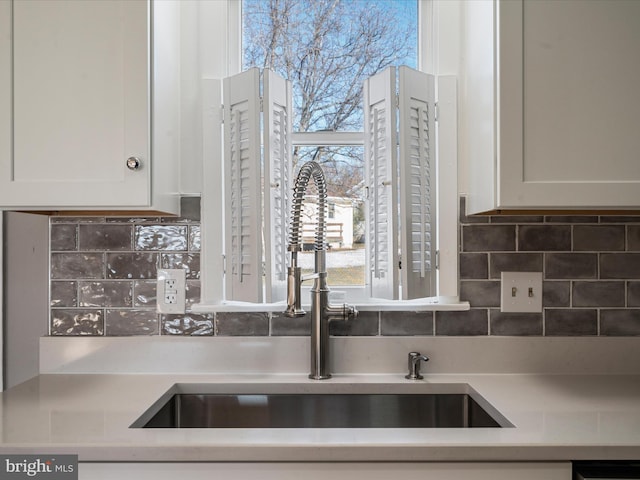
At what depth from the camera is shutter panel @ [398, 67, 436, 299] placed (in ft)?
5.14

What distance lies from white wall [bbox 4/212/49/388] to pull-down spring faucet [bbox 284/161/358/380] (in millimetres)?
773

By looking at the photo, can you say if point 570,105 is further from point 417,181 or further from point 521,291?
point 521,291

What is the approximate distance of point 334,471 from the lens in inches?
42.6

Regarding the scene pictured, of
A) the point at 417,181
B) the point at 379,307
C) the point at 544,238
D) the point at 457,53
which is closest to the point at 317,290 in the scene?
the point at 379,307

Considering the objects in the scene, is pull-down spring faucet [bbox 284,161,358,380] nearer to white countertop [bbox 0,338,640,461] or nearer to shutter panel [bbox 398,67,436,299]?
shutter panel [bbox 398,67,436,299]

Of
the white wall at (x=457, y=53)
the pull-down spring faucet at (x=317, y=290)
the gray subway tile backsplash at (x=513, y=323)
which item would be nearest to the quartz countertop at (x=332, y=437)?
the gray subway tile backsplash at (x=513, y=323)

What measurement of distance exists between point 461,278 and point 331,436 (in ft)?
2.43

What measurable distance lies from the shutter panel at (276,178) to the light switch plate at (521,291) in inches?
26.9

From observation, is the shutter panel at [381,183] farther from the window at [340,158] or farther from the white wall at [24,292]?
the white wall at [24,292]

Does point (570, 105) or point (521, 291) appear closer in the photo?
point (570, 105)

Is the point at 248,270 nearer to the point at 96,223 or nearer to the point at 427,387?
the point at 96,223

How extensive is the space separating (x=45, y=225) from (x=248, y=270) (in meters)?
0.65

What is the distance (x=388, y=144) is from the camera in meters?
1.58

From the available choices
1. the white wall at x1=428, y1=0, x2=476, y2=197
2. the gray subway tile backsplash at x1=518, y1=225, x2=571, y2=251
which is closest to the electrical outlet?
the white wall at x1=428, y1=0, x2=476, y2=197
